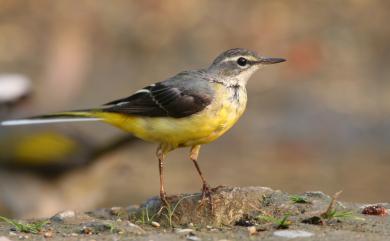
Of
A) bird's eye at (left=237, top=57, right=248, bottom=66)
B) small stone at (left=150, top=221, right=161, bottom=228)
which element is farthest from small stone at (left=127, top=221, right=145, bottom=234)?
bird's eye at (left=237, top=57, right=248, bottom=66)

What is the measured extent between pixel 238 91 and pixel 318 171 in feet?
20.4

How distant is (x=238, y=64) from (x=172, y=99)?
663 mm

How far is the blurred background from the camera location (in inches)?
464

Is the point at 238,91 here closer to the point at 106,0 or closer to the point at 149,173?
the point at 149,173

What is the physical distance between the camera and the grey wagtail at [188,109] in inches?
297

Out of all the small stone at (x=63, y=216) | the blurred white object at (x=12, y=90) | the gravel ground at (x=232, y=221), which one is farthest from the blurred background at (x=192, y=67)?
the gravel ground at (x=232, y=221)

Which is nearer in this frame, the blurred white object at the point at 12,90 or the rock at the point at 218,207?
the rock at the point at 218,207

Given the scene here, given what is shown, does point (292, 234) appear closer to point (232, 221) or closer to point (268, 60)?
point (232, 221)

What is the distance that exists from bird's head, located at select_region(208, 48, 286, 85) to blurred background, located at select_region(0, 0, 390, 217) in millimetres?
3312

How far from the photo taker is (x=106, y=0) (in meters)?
20.1

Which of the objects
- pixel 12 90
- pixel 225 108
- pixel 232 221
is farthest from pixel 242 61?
pixel 12 90

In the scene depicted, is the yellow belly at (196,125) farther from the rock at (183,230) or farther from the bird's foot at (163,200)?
the rock at (183,230)

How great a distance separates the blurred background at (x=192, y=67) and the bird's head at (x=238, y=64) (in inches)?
130

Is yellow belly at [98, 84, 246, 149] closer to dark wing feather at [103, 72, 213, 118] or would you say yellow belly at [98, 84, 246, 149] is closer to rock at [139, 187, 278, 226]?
dark wing feather at [103, 72, 213, 118]
